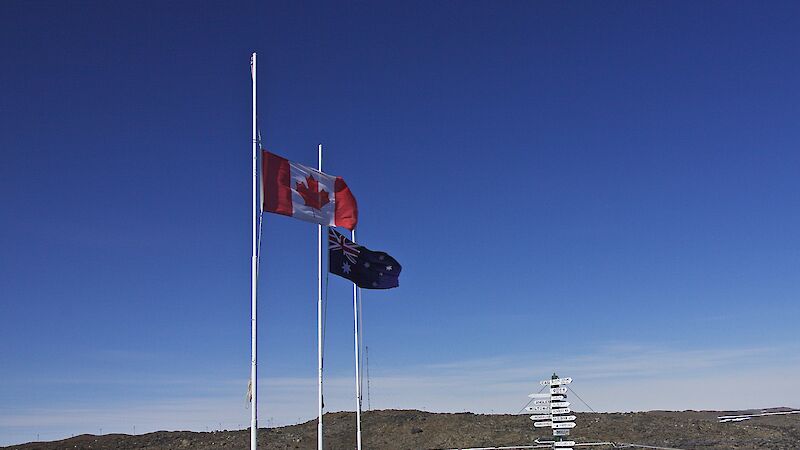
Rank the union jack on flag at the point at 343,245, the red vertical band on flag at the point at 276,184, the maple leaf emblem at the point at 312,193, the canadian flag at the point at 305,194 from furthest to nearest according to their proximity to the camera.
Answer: the union jack on flag at the point at 343,245
the maple leaf emblem at the point at 312,193
the canadian flag at the point at 305,194
the red vertical band on flag at the point at 276,184

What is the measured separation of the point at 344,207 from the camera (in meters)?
25.5

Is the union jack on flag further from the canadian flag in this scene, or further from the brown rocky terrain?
the brown rocky terrain

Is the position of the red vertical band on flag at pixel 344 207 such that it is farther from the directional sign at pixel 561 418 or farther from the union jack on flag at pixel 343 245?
the directional sign at pixel 561 418

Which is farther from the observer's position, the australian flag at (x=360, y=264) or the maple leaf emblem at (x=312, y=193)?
the australian flag at (x=360, y=264)

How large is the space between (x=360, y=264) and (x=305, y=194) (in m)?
5.28

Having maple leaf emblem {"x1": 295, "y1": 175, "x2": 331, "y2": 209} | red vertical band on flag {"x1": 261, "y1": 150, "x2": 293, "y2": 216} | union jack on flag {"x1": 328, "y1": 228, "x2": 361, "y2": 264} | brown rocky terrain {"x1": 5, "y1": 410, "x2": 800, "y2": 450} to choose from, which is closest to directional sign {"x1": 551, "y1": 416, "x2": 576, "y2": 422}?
union jack on flag {"x1": 328, "y1": 228, "x2": 361, "y2": 264}

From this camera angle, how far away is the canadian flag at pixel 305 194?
21.5 meters

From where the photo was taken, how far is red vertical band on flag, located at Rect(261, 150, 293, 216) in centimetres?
2128

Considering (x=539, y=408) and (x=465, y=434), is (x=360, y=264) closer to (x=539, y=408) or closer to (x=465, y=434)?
(x=539, y=408)

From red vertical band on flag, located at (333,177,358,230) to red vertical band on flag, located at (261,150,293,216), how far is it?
2.89m

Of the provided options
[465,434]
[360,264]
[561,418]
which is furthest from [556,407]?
[465,434]

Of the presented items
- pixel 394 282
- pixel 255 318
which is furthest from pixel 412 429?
pixel 255 318

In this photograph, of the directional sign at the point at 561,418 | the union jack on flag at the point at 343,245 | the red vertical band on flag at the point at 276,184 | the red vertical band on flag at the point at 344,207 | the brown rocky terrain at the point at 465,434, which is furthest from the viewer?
the brown rocky terrain at the point at 465,434

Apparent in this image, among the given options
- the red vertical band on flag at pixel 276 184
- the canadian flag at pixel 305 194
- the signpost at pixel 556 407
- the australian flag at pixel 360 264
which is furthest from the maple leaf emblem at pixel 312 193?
the signpost at pixel 556 407
